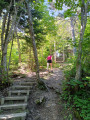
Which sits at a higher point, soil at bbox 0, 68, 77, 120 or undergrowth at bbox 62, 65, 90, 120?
undergrowth at bbox 62, 65, 90, 120

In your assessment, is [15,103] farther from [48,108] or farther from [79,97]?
[79,97]

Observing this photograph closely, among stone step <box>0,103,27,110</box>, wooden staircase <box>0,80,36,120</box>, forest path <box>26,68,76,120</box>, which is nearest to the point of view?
wooden staircase <box>0,80,36,120</box>

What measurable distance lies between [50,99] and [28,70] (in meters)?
4.75

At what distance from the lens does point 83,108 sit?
2.98 meters

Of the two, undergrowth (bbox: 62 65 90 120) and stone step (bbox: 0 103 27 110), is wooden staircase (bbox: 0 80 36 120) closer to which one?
stone step (bbox: 0 103 27 110)

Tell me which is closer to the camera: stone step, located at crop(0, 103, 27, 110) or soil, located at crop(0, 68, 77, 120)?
soil, located at crop(0, 68, 77, 120)

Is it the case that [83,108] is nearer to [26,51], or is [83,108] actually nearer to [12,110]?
[12,110]

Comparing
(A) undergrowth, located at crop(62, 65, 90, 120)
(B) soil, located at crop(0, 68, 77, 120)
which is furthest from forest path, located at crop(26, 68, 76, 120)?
(A) undergrowth, located at crop(62, 65, 90, 120)

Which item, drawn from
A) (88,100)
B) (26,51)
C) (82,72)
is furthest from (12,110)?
(26,51)

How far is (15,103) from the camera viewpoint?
382cm

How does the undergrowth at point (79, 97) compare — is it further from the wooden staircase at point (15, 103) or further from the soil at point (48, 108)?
the wooden staircase at point (15, 103)

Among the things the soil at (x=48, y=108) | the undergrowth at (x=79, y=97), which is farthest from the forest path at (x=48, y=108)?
the undergrowth at (x=79, y=97)

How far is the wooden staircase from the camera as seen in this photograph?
2.99 meters

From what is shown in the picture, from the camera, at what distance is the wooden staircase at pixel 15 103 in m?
2.99
